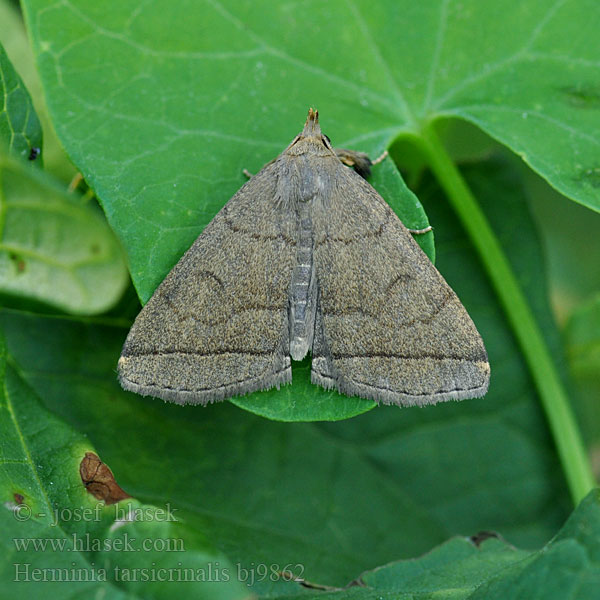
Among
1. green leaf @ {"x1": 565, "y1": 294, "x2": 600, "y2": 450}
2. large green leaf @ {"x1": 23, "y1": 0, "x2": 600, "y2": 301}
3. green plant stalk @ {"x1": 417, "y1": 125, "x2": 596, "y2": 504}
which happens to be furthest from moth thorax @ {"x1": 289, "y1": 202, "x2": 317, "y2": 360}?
green leaf @ {"x1": 565, "y1": 294, "x2": 600, "y2": 450}

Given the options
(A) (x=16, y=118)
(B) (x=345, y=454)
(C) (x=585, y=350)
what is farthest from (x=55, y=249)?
(C) (x=585, y=350)

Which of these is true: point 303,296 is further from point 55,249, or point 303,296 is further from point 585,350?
point 585,350

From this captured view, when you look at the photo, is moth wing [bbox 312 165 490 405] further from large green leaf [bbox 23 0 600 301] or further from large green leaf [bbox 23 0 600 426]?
large green leaf [bbox 23 0 600 301]

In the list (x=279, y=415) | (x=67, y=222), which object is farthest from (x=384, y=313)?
(x=67, y=222)

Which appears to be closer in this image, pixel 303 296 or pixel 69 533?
pixel 69 533

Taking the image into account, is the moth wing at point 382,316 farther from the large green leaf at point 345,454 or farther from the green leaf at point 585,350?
the green leaf at point 585,350

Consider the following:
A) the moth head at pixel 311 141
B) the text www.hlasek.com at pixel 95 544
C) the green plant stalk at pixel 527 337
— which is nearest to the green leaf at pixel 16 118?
the moth head at pixel 311 141

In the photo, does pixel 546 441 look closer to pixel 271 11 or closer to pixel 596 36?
pixel 596 36
